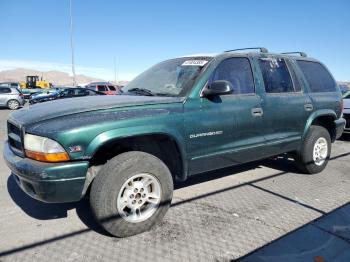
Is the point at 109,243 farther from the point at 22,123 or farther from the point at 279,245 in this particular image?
the point at 279,245

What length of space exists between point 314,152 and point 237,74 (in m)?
2.07

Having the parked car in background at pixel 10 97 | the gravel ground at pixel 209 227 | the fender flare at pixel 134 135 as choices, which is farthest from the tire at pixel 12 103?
the fender flare at pixel 134 135

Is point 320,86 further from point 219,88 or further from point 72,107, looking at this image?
point 72,107

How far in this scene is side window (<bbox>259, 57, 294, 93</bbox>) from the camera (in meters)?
4.57

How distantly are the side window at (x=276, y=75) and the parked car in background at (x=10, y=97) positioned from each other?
65.7ft

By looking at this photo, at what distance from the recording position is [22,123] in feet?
10.3

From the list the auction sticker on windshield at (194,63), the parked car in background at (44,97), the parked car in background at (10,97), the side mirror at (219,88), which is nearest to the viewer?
the side mirror at (219,88)

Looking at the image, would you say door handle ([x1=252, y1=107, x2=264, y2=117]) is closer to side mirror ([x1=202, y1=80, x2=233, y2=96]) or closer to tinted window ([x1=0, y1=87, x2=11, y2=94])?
side mirror ([x1=202, y1=80, x2=233, y2=96])

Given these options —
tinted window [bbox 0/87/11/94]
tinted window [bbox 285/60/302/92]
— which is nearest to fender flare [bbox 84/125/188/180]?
tinted window [bbox 285/60/302/92]

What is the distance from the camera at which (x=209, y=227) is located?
11.5 feet

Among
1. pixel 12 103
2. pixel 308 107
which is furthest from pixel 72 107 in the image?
pixel 12 103

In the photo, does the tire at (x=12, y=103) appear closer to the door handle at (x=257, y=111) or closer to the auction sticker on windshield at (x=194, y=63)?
the auction sticker on windshield at (x=194, y=63)

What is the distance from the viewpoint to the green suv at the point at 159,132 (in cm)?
296

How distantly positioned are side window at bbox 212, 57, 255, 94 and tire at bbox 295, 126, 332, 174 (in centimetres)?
152
